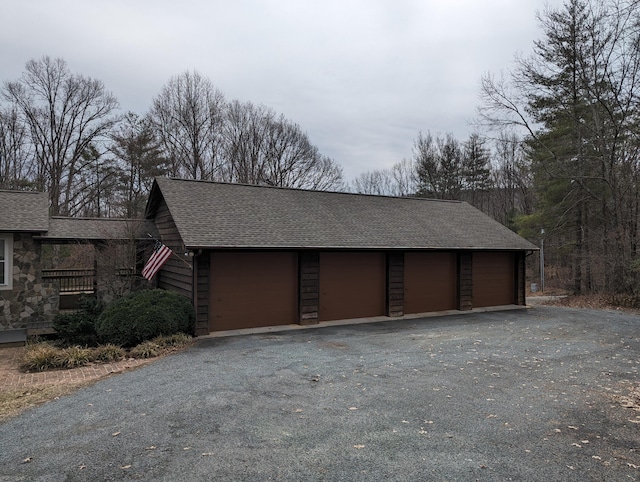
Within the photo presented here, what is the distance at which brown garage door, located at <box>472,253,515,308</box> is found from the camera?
47.0 ft

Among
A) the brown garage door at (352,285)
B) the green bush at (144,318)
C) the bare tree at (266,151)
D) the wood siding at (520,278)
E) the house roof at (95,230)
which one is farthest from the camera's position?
the bare tree at (266,151)

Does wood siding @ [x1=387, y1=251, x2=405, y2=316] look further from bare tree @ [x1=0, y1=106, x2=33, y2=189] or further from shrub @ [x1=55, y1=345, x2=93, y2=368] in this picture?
bare tree @ [x1=0, y1=106, x2=33, y2=189]

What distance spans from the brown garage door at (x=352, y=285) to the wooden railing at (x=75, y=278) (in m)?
7.45

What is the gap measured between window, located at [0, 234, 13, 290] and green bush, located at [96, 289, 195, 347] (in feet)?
11.2

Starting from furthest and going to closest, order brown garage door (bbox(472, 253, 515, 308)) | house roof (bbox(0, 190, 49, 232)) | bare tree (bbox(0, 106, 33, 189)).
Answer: bare tree (bbox(0, 106, 33, 189))
brown garage door (bbox(472, 253, 515, 308))
house roof (bbox(0, 190, 49, 232))

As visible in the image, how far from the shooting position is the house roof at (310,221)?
10484 mm

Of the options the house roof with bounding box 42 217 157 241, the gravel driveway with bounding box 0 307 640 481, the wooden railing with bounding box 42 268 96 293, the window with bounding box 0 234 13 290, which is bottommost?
the gravel driveway with bounding box 0 307 640 481

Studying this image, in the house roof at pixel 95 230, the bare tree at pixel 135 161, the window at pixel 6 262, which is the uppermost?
the bare tree at pixel 135 161

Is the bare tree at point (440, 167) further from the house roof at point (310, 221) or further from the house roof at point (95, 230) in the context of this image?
the house roof at point (95, 230)

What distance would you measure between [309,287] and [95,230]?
21.1 ft

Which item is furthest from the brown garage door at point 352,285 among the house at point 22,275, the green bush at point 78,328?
the house at point 22,275

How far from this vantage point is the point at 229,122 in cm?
2812

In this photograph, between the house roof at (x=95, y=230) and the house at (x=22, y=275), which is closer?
the house at (x=22, y=275)

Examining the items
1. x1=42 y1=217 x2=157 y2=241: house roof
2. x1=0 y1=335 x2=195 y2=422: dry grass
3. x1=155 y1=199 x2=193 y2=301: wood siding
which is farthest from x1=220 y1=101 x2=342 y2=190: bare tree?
x1=0 y1=335 x2=195 y2=422: dry grass
